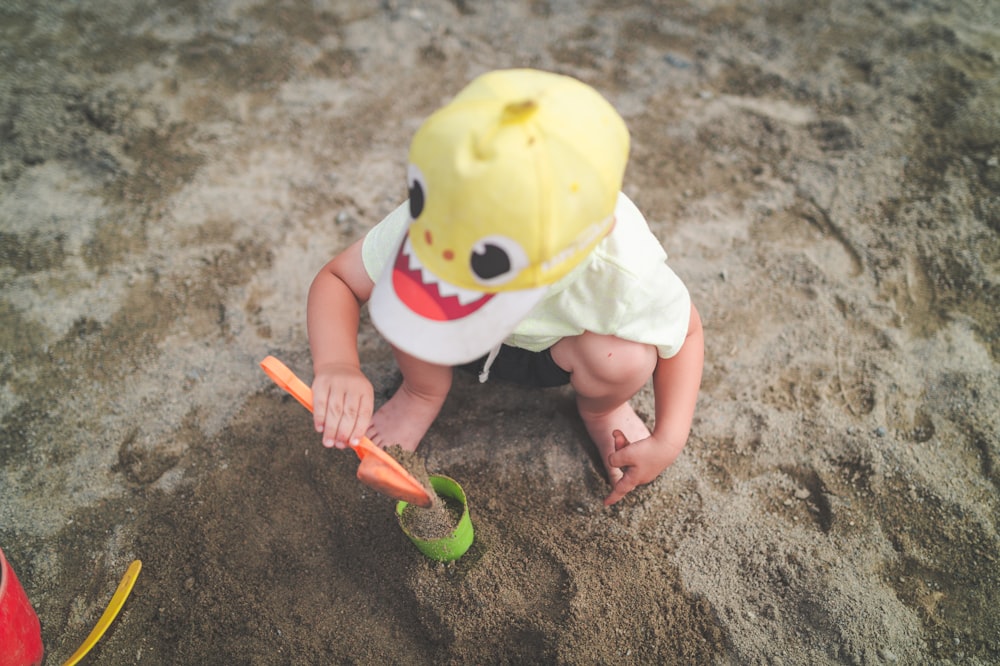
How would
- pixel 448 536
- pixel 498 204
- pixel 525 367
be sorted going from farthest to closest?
pixel 525 367
pixel 448 536
pixel 498 204

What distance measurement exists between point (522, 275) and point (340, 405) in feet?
1.49

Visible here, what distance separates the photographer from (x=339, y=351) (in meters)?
1.17

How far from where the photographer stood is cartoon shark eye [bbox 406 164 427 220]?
82cm

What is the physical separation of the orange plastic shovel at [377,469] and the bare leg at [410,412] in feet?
0.90

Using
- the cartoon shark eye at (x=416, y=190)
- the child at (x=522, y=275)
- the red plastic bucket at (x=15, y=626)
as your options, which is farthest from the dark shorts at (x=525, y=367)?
the red plastic bucket at (x=15, y=626)

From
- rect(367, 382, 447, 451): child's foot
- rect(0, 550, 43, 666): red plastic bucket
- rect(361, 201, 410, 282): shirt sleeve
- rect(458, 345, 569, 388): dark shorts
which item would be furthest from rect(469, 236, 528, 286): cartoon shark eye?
rect(0, 550, 43, 666): red plastic bucket

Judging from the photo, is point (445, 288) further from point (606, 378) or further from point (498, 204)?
point (606, 378)

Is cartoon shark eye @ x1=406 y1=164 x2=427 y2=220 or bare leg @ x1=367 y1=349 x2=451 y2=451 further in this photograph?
bare leg @ x1=367 y1=349 x2=451 y2=451

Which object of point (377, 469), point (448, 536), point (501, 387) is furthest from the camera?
point (501, 387)

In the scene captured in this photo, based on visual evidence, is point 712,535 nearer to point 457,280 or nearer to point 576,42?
point 457,280

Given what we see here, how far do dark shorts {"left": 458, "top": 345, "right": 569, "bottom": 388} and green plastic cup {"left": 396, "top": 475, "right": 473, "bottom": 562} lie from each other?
0.83 ft

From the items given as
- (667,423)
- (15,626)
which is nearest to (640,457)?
(667,423)

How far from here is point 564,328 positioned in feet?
3.69

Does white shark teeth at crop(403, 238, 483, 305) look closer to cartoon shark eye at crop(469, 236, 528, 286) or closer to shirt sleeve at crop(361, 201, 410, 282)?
cartoon shark eye at crop(469, 236, 528, 286)
